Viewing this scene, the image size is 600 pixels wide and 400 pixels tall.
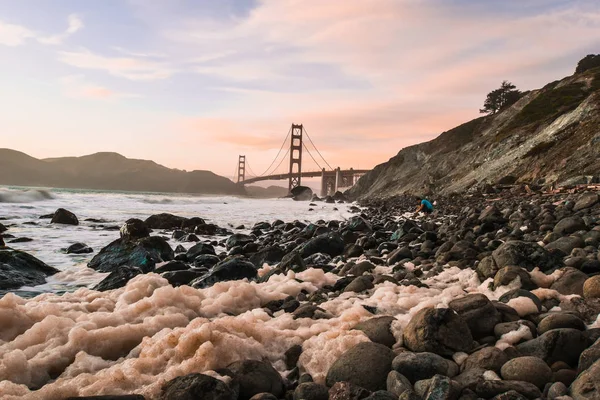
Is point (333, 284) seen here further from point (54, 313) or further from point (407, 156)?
point (407, 156)

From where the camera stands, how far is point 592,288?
11.7 ft

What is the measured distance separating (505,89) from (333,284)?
190 feet

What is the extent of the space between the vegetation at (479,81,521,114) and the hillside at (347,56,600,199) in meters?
4.26

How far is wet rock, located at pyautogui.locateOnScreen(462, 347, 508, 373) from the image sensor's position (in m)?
2.59

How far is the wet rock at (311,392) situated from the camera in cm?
249

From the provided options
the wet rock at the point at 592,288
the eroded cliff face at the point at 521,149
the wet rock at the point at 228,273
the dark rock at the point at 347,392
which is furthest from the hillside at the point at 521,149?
the dark rock at the point at 347,392

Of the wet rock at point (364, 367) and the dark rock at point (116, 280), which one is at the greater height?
the wet rock at point (364, 367)

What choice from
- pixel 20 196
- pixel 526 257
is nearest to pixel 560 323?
pixel 526 257

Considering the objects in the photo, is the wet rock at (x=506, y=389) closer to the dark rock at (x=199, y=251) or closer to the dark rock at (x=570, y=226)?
the dark rock at (x=570, y=226)

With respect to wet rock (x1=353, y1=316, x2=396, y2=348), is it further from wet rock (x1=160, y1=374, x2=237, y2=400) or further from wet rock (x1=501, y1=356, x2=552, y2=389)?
wet rock (x1=160, y1=374, x2=237, y2=400)

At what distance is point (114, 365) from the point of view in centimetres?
292

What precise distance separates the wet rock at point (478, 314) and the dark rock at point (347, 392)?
1246mm

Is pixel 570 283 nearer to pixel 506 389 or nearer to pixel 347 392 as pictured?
pixel 506 389

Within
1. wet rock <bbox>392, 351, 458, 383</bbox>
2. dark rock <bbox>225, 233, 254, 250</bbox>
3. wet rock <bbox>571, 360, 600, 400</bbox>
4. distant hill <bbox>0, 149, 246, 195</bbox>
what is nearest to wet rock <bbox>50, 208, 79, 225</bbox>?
dark rock <bbox>225, 233, 254, 250</bbox>
